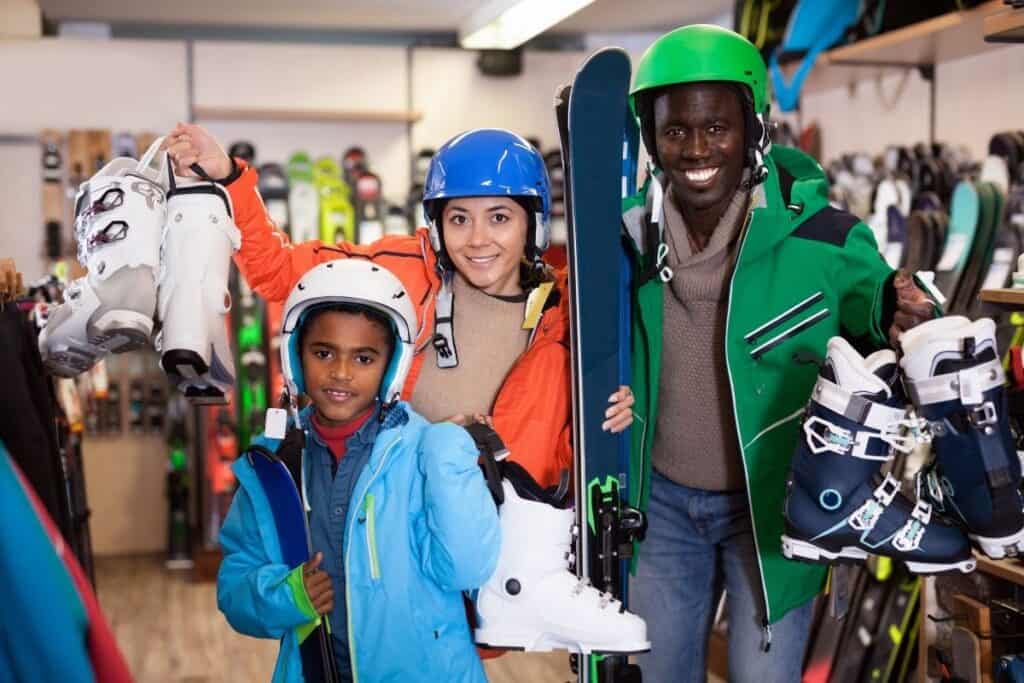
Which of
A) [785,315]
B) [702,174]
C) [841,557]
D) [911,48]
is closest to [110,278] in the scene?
[702,174]

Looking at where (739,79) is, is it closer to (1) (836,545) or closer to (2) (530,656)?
(1) (836,545)

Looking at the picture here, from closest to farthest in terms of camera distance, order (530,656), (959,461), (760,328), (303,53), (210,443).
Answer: (959,461)
(760,328)
(530,656)
(210,443)
(303,53)

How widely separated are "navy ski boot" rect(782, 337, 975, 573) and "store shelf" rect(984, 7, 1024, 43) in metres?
0.66

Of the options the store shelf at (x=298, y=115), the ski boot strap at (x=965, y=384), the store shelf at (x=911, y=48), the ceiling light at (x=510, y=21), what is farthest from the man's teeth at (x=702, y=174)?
the store shelf at (x=298, y=115)

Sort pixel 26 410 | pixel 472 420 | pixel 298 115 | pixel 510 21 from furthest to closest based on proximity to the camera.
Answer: pixel 298 115 → pixel 510 21 → pixel 472 420 → pixel 26 410

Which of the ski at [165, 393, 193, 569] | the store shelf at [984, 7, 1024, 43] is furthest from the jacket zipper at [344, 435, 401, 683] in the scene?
the ski at [165, 393, 193, 569]

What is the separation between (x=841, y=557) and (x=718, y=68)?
2.92ft

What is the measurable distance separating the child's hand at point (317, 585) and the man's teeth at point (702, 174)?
3.06 feet

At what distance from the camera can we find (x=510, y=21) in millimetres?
5234

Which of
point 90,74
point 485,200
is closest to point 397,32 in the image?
point 90,74

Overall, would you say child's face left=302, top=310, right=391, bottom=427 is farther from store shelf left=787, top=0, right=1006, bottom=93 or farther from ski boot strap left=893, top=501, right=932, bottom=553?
store shelf left=787, top=0, right=1006, bottom=93

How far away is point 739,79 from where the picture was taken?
86.9 inches

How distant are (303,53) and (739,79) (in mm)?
4176

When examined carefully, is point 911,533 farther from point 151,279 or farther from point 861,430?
point 151,279
